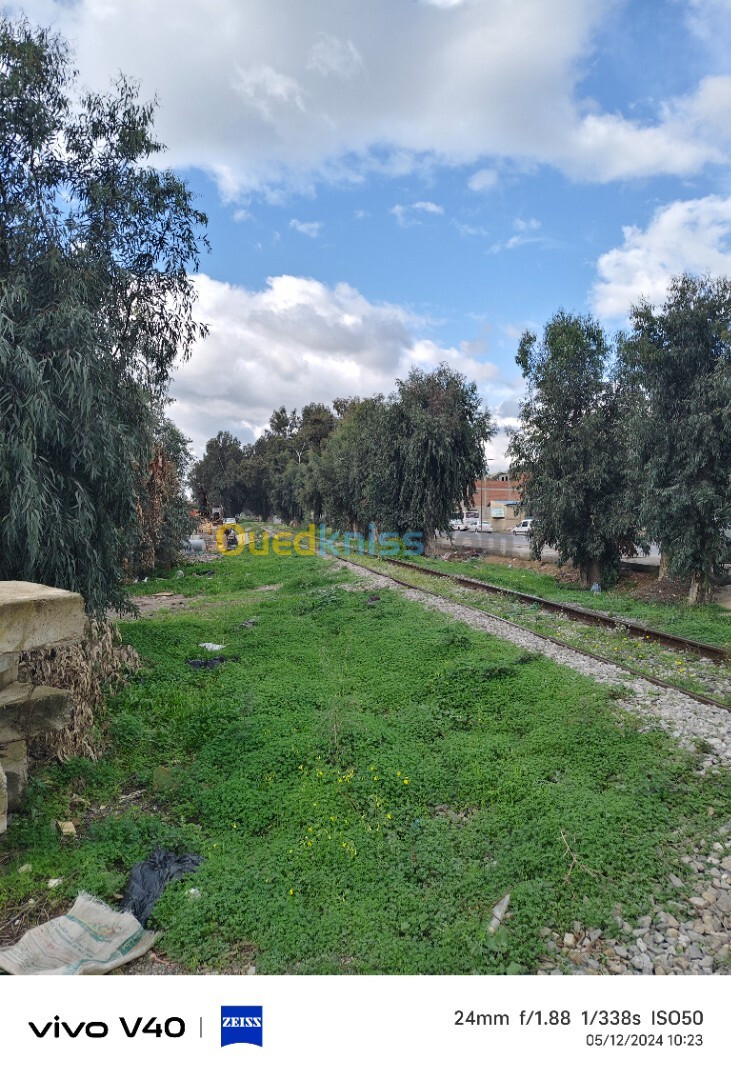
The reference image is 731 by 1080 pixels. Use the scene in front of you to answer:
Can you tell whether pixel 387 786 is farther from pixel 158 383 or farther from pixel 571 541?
pixel 571 541

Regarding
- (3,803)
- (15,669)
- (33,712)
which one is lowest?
(3,803)

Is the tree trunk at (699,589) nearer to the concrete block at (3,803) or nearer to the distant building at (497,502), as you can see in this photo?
the concrete block at (3,803)

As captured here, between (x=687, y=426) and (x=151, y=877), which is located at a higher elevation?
(x=687, y=426)

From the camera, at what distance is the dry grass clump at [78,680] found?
18.9ft

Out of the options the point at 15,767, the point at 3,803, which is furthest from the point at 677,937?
the point at 15,767

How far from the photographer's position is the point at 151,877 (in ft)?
13.8

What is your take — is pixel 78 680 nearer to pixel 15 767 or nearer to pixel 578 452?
pixel 15 767

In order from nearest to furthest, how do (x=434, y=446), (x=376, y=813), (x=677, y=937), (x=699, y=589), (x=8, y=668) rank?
(x=677, y=937) → (x=8, y=668) → (x=376, y=813) → (x=699, y=589) → (x=434, y=446)

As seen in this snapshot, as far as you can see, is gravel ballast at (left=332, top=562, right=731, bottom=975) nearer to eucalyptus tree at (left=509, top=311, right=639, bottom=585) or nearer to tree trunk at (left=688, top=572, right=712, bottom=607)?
tree trunk at (left=688, top=572, right=712, bottom=607)

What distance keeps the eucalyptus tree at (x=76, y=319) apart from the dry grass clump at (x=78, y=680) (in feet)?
2.43

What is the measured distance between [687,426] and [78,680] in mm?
14131

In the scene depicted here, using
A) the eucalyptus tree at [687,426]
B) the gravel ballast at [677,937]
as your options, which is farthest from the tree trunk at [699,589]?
the gravel ballast at [677,937]
